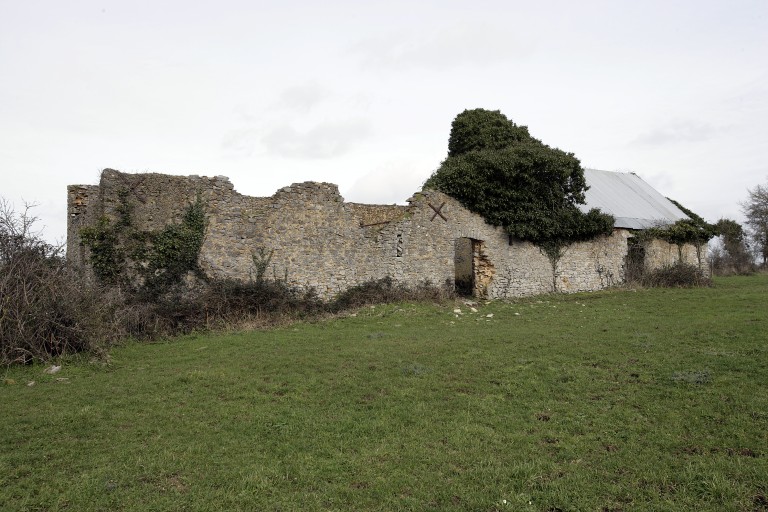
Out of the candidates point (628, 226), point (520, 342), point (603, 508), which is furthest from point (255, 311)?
point (628, 226)

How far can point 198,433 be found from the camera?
21.3ft

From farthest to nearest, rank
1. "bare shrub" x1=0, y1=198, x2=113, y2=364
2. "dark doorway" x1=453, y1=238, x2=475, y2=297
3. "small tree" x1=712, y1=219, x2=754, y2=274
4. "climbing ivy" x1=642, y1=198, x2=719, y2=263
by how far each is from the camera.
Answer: "small tree" x1=712, y1=219, x2=754, y2=274
"climbing ivy" x1=642, y1=198, x2=719, y2=263
"dark doorway" x1=453, y1=238, x2=475, y2=297
"bare shrub" x1=0, y1=198, x2=113, y2=364

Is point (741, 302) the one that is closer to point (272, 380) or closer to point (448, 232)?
point (448, 232)

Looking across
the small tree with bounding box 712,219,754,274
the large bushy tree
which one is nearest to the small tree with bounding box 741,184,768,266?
the small tree with bounding box 712,219,754,274

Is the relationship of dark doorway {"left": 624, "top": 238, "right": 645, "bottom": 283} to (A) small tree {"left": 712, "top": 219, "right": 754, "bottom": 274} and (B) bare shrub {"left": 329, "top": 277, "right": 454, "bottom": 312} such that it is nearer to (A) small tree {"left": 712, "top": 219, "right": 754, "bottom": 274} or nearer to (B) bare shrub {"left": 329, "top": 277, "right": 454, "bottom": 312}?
(B) bare shrub {"left": 329, "top": 277, "right": 454, "bottom": 312}

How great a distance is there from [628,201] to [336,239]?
17.5 meters

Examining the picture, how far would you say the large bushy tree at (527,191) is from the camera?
64.6 ft

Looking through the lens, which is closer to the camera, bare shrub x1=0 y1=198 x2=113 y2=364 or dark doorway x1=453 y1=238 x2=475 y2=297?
bare shrub x1=0 y1=198 x2=113 y2=364

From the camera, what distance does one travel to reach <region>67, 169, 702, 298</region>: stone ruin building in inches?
598

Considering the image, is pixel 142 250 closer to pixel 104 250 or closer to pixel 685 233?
pixel 104 250

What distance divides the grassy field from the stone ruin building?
5.06 m

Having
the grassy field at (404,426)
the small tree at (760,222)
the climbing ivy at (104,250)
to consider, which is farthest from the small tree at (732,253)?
the climbing ivy at (104,250)

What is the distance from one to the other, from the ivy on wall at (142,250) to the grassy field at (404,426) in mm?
3731

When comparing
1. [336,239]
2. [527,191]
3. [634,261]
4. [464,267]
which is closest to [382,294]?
[336,239]
